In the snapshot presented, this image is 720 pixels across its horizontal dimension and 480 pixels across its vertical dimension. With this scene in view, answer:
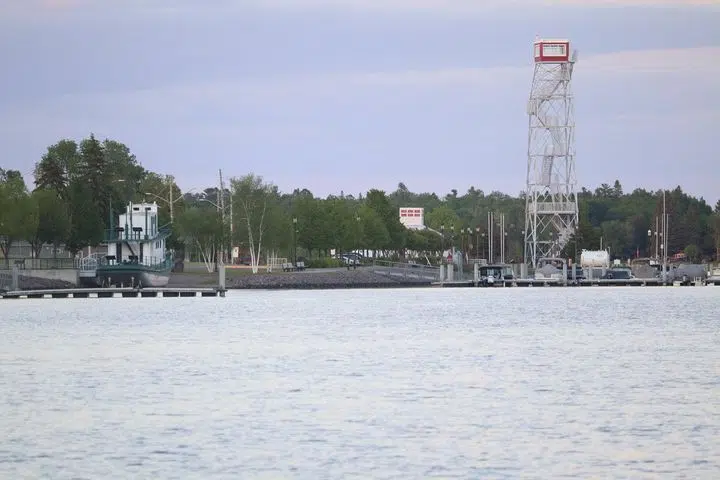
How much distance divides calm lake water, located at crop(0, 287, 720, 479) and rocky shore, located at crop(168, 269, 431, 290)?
72329 millimetres

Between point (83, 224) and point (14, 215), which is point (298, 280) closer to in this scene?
point (83, 224)

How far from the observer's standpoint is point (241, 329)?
76750 mm

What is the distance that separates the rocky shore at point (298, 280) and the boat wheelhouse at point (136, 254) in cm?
471

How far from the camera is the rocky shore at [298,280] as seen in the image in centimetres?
15200

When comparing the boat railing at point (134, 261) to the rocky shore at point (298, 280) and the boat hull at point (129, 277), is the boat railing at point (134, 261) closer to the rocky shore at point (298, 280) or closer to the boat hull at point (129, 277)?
the boat hull at point (129, 277)

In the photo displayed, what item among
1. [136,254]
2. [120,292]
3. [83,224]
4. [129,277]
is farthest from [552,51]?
[120,292]

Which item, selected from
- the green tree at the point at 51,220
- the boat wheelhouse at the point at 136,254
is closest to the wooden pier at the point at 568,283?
the boat wheelhouse at the point at 136,254

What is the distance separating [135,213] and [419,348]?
85.4m

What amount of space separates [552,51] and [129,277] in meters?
77.6

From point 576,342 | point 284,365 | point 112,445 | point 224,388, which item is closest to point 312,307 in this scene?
point 576,342

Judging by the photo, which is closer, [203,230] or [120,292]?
[120,292]

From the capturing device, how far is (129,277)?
137m

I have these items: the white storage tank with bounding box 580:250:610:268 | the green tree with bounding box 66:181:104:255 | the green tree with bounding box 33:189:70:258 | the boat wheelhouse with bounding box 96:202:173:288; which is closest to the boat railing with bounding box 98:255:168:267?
the boat wheelhouse with bounding box 96:202:173:288

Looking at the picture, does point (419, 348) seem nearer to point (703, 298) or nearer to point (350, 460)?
point (350, 460)
